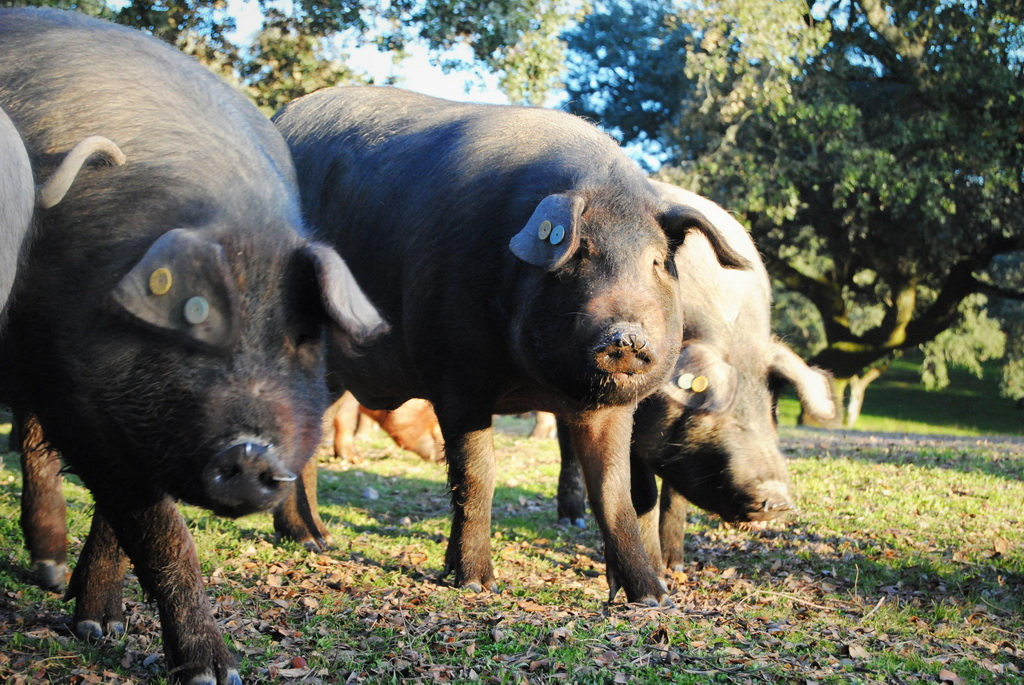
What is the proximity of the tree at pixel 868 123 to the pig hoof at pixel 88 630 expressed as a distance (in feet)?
53.1

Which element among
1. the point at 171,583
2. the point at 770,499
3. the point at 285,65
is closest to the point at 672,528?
the point at 770,499

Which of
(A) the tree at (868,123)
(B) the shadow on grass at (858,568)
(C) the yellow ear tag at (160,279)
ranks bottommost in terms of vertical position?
(B) the shadow on grass at (858,568)

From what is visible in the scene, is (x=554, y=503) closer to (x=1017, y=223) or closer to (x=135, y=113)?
(x=135, y=113)

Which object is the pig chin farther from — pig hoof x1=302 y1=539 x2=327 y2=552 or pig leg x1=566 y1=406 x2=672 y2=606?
pig hoof x1=302 y1=539 x2=327 y2=552

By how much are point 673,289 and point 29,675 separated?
338 centimetres

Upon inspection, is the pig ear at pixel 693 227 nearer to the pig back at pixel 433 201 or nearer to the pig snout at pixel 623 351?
the pig back at pixel 433 201

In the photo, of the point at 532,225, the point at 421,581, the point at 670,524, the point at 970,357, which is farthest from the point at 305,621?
the point at 970,357

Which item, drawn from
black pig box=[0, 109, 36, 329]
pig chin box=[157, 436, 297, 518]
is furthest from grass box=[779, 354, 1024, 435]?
black pig box=[0, 109, 36, 329]

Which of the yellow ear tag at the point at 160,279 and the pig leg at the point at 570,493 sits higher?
the yellow ear tag at the point at 160,279

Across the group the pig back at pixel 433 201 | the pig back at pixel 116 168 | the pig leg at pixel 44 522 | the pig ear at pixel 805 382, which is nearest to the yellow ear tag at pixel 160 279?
the pig back at pixel 116 168

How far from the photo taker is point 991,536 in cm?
784

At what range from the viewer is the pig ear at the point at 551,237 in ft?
16.5

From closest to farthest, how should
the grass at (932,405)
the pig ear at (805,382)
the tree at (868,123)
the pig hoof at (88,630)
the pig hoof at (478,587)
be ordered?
the pig hoof at (88,630), the pig hoof at (478,587), the pig ear at (805,382), the tree at (868,123), the grass at (932,405)

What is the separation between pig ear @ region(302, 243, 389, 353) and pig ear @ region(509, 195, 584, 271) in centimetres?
134
